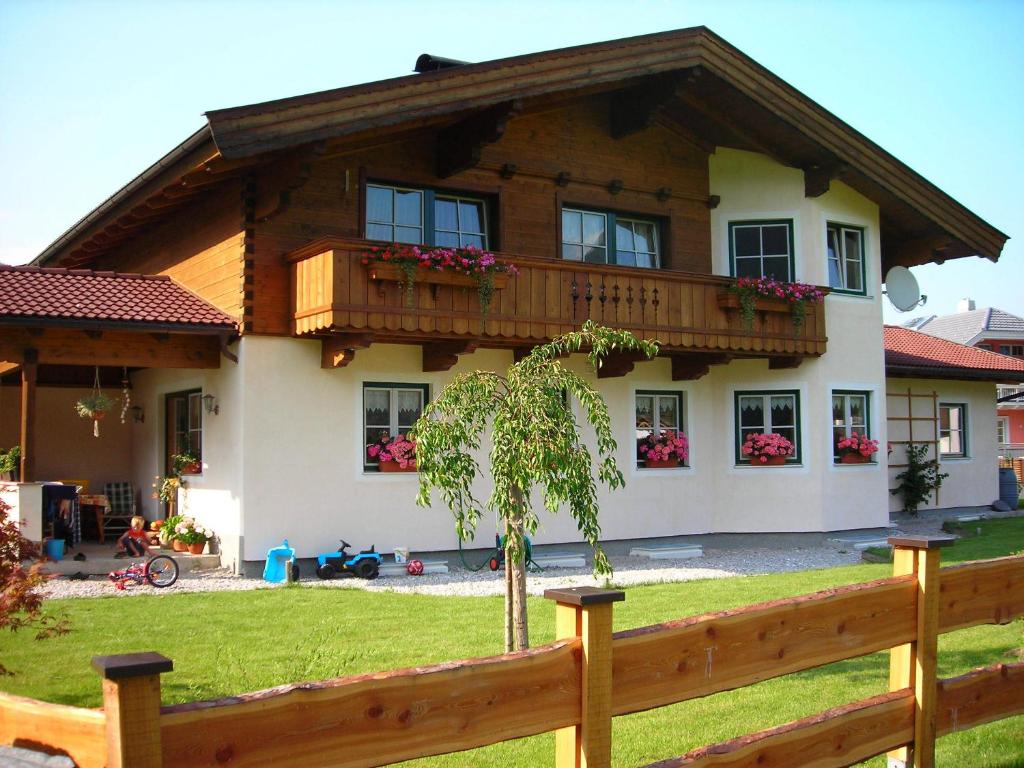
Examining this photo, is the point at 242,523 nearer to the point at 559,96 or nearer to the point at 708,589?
the point at 708,589

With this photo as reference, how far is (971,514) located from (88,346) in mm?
16301

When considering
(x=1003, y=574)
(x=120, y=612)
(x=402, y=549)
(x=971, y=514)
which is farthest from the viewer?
(x=971, y=514)

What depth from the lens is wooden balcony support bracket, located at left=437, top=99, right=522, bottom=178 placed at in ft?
44.1

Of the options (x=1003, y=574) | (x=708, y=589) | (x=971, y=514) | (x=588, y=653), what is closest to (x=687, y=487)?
(x=708, y=589)

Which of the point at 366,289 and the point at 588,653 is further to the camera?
the point at 366,289

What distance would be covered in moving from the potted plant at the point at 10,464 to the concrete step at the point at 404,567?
500 cm

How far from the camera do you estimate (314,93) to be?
11844 millimetres

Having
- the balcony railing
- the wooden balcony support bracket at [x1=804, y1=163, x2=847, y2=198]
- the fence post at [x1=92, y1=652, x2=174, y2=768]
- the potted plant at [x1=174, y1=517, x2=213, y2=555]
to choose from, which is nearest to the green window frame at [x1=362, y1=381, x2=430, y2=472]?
the balcony railing

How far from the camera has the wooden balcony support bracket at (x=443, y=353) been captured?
1323 cm

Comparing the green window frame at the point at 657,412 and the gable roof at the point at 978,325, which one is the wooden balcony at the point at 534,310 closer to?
the green window frame at the point at 657,412

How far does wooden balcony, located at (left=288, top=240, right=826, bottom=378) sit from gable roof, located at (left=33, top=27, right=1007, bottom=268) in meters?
1.53

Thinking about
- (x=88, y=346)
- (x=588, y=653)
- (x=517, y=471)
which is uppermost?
(x=88, y=346)

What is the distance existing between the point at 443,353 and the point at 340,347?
4.79 feet

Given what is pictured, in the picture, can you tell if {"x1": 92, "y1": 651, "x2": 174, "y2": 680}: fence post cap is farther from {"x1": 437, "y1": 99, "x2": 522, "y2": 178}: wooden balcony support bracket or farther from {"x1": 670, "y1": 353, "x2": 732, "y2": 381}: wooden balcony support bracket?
{"x1": 670, "y1": 353, "x2": 732, "y2": 381}: wooden balcony support bracket
